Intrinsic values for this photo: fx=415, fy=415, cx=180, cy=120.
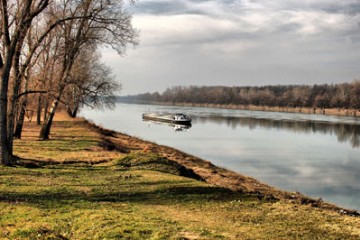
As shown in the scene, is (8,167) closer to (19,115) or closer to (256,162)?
(19,115)

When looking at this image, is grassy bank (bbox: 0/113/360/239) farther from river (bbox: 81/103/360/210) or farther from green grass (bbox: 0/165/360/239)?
river (bbox: 81/103/360/210)

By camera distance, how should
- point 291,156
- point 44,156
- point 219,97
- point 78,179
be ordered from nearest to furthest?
point 78,179 < point 44,156 < point 291,156 < point 219,97

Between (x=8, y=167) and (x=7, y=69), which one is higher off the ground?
(x=7, y=69)

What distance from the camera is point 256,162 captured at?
2888cm

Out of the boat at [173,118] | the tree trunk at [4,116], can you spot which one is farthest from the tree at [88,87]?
the boat at [173,118]

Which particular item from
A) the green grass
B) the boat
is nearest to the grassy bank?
the green grass

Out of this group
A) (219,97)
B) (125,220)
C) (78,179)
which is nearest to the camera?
(125,220)

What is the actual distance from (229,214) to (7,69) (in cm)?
1055

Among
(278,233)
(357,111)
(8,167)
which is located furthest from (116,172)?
(357,111)

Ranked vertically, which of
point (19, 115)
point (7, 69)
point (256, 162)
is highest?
point (7, 69)

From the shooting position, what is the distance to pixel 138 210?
10227mm

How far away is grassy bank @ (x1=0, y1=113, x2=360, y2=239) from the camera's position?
26.8ft

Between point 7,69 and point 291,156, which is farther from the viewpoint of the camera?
point 291,156

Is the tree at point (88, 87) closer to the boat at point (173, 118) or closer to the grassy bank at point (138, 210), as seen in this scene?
the grassy bank at point (138, 210)
